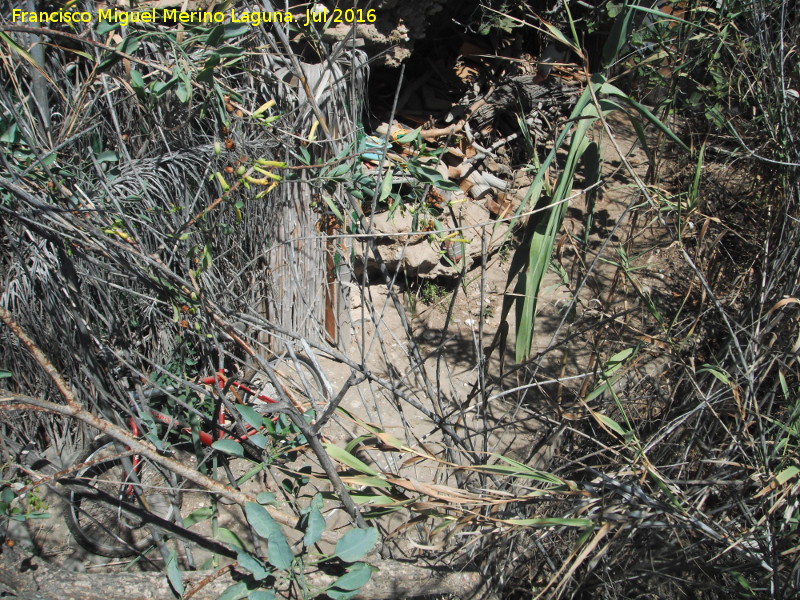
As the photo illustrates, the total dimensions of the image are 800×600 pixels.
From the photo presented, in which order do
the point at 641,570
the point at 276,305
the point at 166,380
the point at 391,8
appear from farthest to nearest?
1. the point at 391,8
2. the point at 276,305
3. the point at 166,380
4. the point at 641,570

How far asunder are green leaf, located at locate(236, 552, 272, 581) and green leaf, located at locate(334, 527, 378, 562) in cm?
12

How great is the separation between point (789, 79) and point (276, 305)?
255 cm

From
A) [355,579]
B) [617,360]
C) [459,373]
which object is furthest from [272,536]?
[459,373]

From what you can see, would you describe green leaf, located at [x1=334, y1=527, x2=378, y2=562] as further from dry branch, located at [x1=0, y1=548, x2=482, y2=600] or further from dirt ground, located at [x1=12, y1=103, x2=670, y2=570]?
dirt ground, located at [x1=12, y1=103, x2=670, y2=570]

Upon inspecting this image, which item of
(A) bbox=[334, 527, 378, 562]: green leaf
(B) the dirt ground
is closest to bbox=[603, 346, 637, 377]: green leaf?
(B) the dirt ground

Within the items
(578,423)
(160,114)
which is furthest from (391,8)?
(578,423)

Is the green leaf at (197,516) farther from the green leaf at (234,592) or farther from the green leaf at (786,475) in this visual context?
the green leaf at (786,475)

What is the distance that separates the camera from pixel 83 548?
2408mm

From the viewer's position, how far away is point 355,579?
1.02 metres

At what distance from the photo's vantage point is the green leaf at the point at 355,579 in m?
1.00

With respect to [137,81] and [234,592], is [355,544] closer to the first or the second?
[234,592]

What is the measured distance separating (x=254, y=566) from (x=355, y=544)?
0.57ft

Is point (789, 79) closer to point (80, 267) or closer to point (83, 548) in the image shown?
point (80, 267)

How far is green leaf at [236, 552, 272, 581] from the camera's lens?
1.00 m
